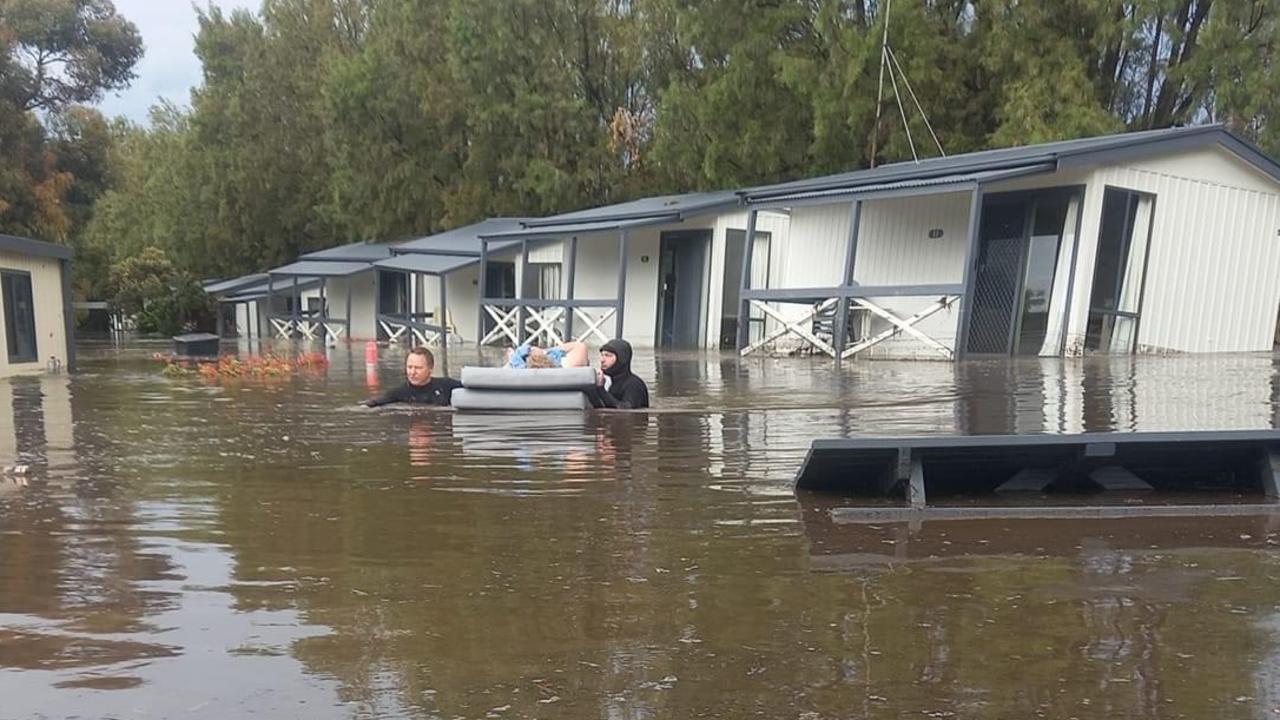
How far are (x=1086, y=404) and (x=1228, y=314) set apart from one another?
31.1 ft

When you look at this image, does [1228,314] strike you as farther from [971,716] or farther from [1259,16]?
[971,716]

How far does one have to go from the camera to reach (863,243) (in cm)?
1891

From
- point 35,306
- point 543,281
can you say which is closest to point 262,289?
point 543,281

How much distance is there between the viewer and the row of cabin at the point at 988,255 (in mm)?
15336

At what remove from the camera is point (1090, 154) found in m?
14.5

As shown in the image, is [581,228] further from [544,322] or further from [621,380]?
[621,380]

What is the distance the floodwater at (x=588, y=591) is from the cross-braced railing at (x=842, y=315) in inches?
296

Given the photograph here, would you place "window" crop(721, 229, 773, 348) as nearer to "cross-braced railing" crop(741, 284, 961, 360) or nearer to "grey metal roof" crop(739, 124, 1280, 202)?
"cross-braced railing" crop(741, 284, 961, 360)

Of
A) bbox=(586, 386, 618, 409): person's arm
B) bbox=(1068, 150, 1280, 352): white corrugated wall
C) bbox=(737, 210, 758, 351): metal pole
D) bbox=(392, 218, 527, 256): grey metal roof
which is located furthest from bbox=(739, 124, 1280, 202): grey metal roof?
bbox=(392, 218, 527, 256): grey metal roof

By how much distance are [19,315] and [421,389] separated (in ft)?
31.7

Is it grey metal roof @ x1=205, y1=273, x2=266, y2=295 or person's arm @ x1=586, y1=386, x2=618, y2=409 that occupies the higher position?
grey metal roof @ x1=205, y1=273, x2=266, y2=295

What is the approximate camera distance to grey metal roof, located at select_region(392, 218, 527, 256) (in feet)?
91.0

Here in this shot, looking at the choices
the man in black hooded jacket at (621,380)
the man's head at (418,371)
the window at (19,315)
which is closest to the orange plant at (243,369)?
the window at (19,315)

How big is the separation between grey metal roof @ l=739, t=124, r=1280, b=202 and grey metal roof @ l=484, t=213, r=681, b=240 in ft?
12.3
